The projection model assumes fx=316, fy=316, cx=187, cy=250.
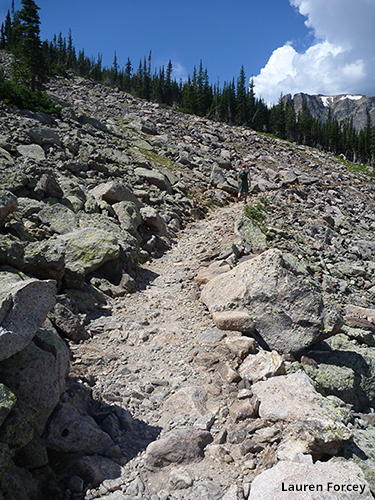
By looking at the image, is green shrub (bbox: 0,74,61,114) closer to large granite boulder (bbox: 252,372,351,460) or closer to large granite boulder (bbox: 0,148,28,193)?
large granite boulder (bbox: 0,148,28,193)

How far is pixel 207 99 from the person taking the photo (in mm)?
106062

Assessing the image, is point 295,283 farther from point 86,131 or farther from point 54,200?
point 86,131

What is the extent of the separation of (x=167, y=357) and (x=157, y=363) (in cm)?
29

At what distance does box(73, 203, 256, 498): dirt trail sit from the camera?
4840mm

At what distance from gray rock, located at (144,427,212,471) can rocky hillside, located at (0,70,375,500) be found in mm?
20

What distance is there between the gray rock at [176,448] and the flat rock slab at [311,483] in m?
1.01

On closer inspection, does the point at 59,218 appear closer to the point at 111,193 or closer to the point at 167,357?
the point at 111,193

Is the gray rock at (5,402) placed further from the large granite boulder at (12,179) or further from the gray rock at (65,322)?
the large granite boulder at (12,179)

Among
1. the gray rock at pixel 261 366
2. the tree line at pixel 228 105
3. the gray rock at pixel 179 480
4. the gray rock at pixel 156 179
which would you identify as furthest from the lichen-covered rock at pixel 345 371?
the tree line at pixel 228 105

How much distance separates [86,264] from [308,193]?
83.3ft

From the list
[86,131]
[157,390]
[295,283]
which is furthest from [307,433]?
[86,131]

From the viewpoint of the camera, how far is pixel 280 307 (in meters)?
7.66

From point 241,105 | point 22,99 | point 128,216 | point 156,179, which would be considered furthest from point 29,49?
point 241,105

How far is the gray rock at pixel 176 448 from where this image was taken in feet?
15.0
